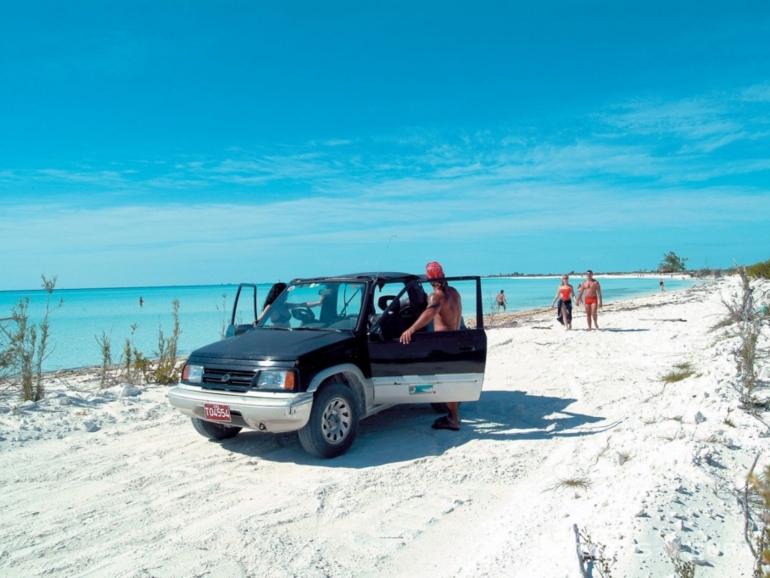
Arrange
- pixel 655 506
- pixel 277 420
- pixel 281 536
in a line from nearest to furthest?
pixel 655 506 < pixel 281 536 < pixel 277 420

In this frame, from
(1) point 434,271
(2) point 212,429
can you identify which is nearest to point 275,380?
(2) point 212,429

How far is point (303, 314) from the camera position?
7.02m

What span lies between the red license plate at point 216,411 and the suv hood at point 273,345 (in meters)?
0.52

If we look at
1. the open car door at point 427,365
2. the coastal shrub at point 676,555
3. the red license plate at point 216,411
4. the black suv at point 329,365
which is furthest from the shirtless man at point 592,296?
the coastal shrub at point 676,555

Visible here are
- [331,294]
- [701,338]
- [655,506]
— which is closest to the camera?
[655,506]

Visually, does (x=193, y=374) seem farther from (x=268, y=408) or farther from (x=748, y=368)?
(x=748, y=368)

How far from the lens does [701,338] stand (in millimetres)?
13852

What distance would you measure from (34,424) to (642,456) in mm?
6840

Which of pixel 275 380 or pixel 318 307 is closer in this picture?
pixel 275 380

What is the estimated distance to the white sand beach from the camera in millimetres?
3656

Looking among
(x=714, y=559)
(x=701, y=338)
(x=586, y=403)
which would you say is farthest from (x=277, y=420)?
(x=701, y=338)

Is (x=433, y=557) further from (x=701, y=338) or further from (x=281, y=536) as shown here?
(x=701, y=338)

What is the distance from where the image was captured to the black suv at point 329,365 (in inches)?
220

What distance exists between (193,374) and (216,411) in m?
0.67
